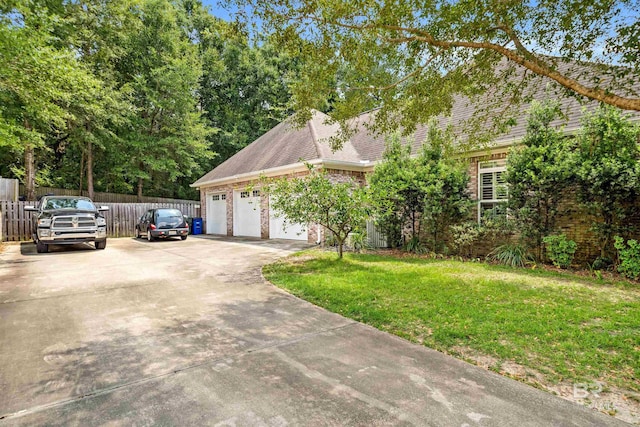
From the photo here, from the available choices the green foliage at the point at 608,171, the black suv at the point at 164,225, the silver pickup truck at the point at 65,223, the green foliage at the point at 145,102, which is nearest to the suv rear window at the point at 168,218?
the black suv at the point at 164,225

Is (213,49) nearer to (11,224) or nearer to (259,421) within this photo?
(11,224)

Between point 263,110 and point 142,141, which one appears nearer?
point 142,141

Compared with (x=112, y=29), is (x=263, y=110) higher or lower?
lower

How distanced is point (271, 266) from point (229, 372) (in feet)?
18.3

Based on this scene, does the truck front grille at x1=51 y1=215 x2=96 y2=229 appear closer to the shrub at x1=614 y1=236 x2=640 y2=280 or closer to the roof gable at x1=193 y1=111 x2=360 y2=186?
the roof gable at x1=193 y1=111 x2=360 y2=186

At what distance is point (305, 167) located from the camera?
1366 centimetres

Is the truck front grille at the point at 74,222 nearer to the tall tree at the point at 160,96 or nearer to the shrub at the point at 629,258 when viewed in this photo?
the tall tree at the point at 160,96

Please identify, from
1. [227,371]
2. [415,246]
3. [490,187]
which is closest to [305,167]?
[415,246]

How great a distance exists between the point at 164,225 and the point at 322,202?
1011 cm

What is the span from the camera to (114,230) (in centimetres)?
1816

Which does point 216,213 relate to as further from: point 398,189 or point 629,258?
point 629,258

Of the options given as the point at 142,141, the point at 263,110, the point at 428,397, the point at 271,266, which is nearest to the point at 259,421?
the point at 428,397

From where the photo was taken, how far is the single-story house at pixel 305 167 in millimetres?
9609

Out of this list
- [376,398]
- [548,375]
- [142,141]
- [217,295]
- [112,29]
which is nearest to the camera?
[376,398]
